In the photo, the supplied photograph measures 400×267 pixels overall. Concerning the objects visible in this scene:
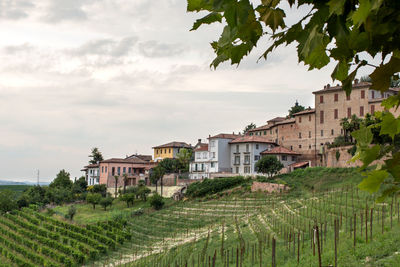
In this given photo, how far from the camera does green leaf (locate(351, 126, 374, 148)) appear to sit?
6.94ft

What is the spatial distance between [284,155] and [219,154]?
9604 mm

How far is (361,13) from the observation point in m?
1.56

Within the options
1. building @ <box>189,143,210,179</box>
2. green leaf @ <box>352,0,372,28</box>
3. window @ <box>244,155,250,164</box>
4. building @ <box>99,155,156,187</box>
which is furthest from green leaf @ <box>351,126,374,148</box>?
building @ <box>99,155,156,187</box>

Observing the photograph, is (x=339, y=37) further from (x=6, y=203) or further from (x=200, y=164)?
(x=200, y=164)

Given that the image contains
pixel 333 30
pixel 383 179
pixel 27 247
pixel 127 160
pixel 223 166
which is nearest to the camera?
pixel 383 179

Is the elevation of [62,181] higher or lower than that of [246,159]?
lower

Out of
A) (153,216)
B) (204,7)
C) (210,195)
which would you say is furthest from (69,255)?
(204,7)

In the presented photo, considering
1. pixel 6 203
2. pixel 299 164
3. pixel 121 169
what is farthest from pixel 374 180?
pixel 121 169

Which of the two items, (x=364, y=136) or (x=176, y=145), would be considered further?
(x=176, y=145)

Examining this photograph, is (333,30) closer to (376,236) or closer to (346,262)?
(346,262)

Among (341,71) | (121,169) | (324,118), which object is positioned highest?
(324,118)

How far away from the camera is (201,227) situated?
121 feet

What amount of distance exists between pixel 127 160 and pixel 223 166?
19867mm

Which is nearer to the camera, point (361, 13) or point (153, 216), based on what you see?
point (361, 13)
